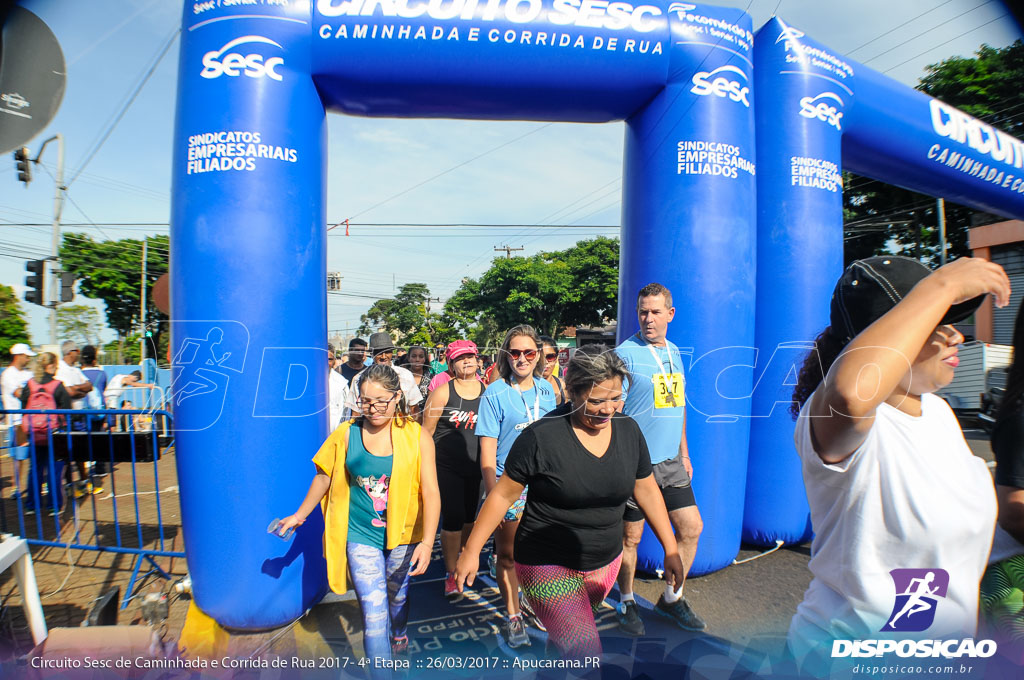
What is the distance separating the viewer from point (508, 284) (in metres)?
40.5

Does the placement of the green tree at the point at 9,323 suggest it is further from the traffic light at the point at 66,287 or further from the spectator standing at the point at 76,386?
the traffic light at the point at 66,287

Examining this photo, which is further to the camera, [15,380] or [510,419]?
[15,380]

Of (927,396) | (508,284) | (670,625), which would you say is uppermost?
(508,284)

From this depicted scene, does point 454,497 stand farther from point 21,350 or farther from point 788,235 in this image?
point 21,350

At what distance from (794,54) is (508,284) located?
36.3 m

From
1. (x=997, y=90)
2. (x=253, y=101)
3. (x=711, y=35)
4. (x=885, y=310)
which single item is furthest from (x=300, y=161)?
(x=997, y=90)

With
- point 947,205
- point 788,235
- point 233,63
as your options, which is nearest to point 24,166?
point 233,63

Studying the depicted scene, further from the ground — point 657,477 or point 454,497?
point 657,477

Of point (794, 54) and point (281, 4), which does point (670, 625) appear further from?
point (281, 4)

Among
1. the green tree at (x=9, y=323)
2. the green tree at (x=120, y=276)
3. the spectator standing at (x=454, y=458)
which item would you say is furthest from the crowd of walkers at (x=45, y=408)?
the green tree at (x=120, y=276)

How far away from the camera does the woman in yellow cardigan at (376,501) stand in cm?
282

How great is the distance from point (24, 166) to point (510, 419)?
2.86m

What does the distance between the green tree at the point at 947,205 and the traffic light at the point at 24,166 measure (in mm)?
5036

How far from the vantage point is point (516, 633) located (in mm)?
3318
